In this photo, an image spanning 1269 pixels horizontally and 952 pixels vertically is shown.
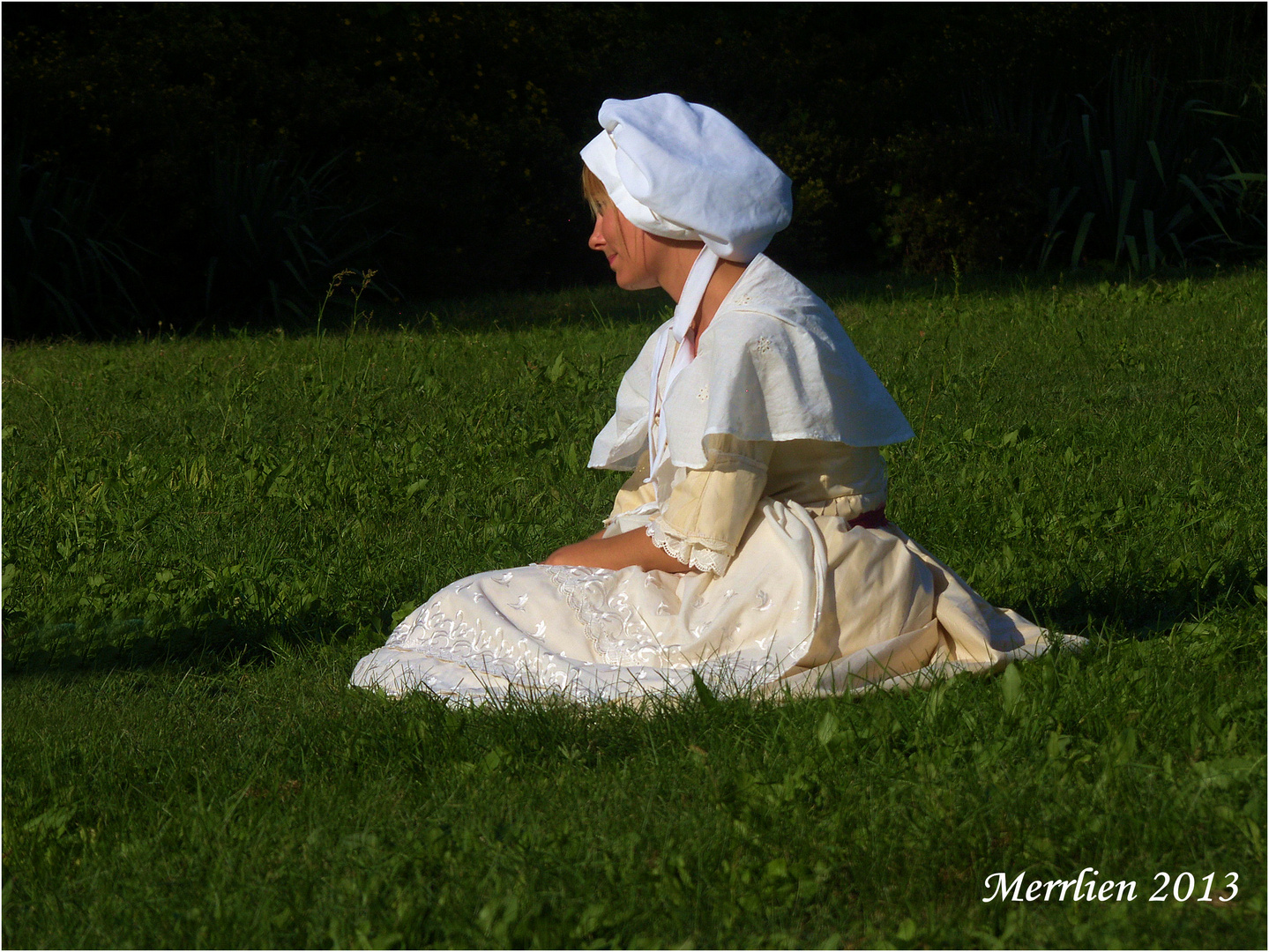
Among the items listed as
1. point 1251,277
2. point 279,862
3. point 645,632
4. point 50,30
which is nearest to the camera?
point 279,862

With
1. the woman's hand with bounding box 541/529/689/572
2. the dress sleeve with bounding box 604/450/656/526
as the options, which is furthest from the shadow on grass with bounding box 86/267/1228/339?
the woman's hand with bounding box 541/529/689/572

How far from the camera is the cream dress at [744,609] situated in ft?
10.3

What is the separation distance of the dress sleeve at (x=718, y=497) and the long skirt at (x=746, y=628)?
9 cm

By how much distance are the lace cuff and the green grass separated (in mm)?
322

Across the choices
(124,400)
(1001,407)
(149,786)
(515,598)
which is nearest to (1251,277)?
(1001,407)

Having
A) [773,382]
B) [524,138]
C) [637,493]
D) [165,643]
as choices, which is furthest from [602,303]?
[773,382]

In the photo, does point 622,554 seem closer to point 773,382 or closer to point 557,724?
point 557,724

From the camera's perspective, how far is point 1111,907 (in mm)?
2348

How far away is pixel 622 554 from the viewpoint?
134 inches

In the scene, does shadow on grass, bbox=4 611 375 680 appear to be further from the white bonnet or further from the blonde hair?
the white bonnet

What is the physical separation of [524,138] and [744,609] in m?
12.4

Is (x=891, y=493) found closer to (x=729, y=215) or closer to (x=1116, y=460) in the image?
(x=1116, y=460)

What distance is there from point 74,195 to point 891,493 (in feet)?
28.9

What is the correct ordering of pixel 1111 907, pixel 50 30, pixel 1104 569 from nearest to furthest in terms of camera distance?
pixel 1111 907 < pixel 1104 569 < pixel 50 30
